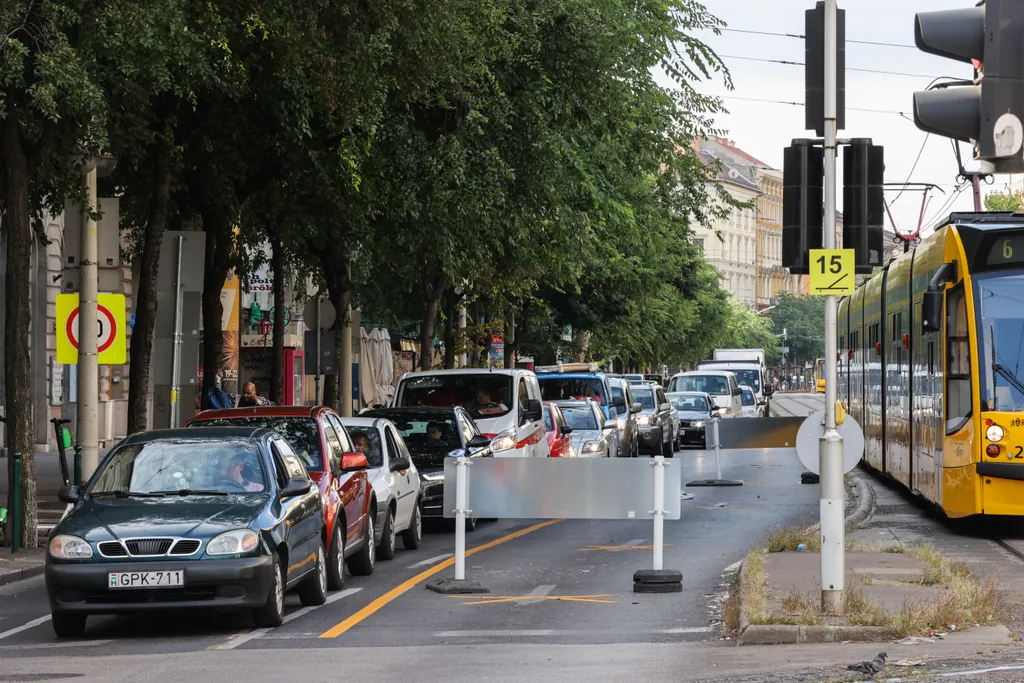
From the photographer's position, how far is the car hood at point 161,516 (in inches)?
479

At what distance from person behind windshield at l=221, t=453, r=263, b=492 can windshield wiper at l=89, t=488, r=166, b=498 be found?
0.52 meters

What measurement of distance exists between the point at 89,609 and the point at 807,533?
778 centimetres

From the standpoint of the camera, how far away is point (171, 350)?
18.4 meters

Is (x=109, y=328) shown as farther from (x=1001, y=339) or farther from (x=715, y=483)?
(x=715, y=483)

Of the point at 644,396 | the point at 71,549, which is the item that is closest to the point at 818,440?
the point at 71,549

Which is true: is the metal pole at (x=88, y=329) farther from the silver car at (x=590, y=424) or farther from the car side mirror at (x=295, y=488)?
the silver car at (x=590, y=424)

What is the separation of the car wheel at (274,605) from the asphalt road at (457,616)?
0.12m

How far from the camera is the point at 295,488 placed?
13.0 meters

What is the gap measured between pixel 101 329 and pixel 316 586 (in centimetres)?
697

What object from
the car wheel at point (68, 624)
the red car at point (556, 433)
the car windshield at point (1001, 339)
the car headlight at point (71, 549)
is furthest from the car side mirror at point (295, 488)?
the red car at point (556, 433)

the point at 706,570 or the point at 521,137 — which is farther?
the point at 521,137

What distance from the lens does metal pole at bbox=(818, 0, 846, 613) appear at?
11.8m

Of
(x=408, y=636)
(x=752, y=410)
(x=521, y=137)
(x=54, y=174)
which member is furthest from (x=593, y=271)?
(x=408, y=636)

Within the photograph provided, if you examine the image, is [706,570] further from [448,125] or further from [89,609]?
[448,125]
